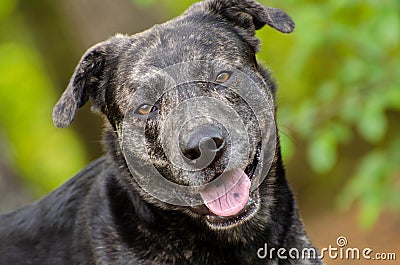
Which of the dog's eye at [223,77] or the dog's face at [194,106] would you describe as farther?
the dog's eye at [223,77]

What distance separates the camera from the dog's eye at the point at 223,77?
4406 mm

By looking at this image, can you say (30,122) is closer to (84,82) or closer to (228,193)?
(84,82)

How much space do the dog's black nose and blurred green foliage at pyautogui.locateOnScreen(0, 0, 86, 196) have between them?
950cm

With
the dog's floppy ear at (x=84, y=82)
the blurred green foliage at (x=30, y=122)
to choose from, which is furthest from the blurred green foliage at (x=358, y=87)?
the blurred green foliage at (x=30, y=122)

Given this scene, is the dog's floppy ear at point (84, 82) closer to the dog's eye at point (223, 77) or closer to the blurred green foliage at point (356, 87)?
the dog's eye at point (223, 77)

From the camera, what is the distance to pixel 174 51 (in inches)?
176

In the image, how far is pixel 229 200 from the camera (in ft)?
13.8

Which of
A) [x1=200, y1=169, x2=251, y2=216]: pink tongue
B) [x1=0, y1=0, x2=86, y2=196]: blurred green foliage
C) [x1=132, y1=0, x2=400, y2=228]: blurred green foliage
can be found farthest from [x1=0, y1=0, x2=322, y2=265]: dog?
[x1=0, y1=0, x2=86, y2=196]: blurred green foliage

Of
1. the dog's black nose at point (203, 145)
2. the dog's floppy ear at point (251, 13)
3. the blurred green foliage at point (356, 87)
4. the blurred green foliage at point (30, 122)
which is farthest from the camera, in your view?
the blurred green foliage at point (30, 122)

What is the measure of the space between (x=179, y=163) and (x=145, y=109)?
0.40 metres

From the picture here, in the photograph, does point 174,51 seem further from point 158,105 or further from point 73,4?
point 73,4

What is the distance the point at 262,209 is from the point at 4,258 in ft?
4.71

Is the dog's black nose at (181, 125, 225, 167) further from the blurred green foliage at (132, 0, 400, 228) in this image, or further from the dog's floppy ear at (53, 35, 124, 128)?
the blurred green foliage at (132, 0, 400, 228)

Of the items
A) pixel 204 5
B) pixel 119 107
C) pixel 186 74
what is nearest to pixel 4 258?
pixel 119 107
